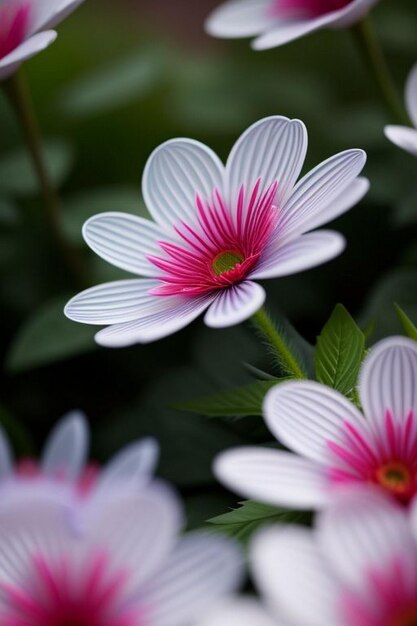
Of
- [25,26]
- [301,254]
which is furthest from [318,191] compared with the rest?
[25,26]

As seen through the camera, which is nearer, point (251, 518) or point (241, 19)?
point (251, 518)

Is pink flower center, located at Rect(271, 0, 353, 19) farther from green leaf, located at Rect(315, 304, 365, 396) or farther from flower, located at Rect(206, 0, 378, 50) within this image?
green leaf, located at Rect(315, 304, 365, 396)

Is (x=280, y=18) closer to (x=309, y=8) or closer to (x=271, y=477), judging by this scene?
(x=309, y=8)

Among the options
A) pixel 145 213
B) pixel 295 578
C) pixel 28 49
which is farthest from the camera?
pixel 145 213

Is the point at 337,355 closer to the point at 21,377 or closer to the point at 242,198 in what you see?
the point at 242,198

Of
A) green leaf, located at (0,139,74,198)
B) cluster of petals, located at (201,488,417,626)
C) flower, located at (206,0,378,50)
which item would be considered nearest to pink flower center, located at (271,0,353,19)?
flower, located at (206,0,378,50)

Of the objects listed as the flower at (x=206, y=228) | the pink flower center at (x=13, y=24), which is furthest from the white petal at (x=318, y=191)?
the pink flower center at (x=13, y=24)
